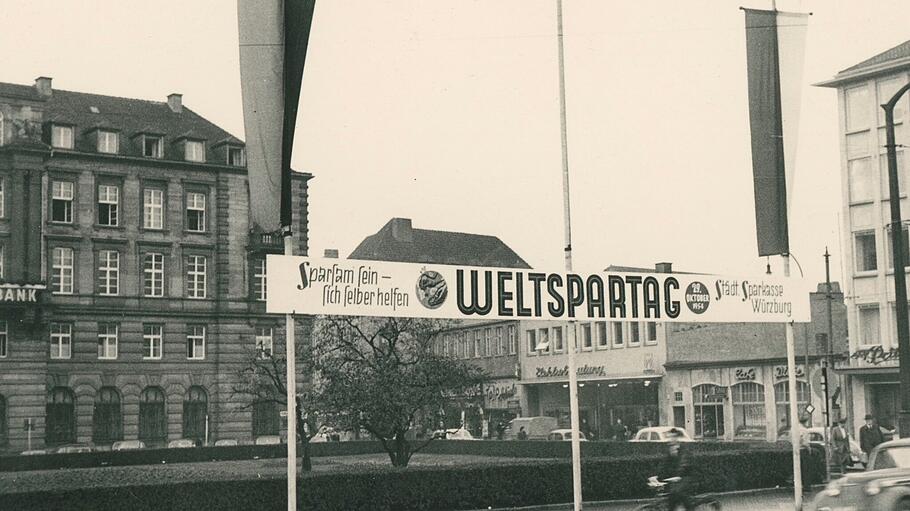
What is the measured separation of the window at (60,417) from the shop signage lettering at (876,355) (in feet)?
136

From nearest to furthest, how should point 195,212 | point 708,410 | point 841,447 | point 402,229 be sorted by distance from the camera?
1. point 841,447
2. point 708,410
3. point 195,212
4. point 402,229

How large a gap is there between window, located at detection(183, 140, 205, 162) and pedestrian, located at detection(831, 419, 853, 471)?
46.4 meters

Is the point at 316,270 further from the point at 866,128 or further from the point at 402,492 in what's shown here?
the point at 866,128

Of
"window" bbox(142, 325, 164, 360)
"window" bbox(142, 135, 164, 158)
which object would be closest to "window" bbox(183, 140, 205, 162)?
"window" bbox(142, 135, 164, 158)

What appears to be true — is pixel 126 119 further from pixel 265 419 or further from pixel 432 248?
pixel 432 248

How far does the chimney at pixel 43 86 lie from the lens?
6706 cm

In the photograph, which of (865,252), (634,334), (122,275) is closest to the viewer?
(865,252)

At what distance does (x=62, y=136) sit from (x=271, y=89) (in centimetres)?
5258

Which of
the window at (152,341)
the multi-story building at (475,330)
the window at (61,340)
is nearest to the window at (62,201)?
the window at (61,340)

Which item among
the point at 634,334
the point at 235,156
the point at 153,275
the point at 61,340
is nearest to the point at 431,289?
the point at 61,340

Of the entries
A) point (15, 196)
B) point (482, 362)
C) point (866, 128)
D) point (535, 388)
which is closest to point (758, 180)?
point (866, 128)

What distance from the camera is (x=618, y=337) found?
7025cm

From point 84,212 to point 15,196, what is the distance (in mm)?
4181

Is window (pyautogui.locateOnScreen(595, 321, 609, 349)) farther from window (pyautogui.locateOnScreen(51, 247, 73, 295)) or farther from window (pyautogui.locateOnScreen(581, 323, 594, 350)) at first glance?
window (pyautogui.locateOnScreen(51, 247, 73, 295))
